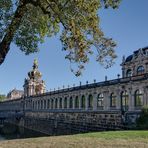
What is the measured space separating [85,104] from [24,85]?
Result: 189ft

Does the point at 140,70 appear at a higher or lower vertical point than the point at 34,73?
lower

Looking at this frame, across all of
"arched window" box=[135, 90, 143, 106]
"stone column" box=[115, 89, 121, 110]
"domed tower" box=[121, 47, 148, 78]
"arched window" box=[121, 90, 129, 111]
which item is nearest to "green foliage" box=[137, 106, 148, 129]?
"arched window" box=[135, 90, 143, 106]

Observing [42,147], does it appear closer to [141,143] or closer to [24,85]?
[141,143]

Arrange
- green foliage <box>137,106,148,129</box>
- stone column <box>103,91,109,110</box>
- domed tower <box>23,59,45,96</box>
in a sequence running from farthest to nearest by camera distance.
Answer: domed tower <box>23,59,45,96</box>
stone column <box>103,91,109,110</box>
green foliage <box>137,106,148,129</box>

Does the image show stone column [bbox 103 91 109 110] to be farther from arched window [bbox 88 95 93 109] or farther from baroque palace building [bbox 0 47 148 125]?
arched window [bbox 88 95 93 109]

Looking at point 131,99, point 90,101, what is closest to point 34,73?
point 90,101

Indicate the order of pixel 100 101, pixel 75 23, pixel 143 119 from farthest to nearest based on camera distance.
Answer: pixel 100 101
pixel 143 119
pixel 75 23

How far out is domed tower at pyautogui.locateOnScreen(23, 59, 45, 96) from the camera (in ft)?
337

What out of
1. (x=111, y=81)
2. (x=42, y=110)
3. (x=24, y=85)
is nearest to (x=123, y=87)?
(x=111, y=81)

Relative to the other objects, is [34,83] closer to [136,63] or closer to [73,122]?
[73,122]

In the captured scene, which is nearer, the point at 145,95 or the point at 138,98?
the point at 145,95

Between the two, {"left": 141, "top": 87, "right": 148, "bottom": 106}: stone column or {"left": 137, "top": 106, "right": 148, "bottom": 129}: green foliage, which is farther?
{"left": 141, "top": 87, "right": 148, "bottom": 106}: stone column

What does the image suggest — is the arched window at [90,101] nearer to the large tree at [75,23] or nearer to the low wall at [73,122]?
the low wall at [73,122]

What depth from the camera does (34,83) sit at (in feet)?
346
